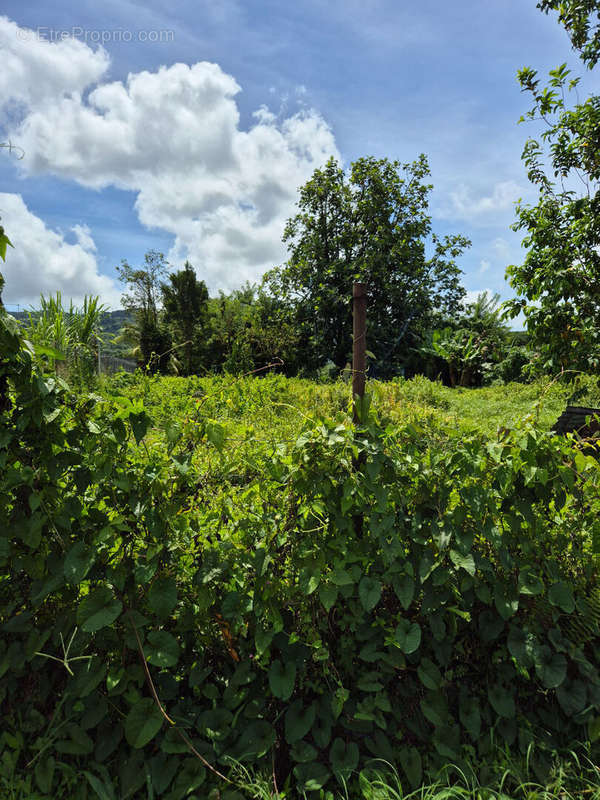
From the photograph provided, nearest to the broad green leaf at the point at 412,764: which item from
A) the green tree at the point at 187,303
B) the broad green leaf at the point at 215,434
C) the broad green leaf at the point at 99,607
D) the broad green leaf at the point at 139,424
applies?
the broad green leaf at the point at 99,607

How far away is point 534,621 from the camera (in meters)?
1.62

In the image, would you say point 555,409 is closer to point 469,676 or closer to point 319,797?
point 469,676

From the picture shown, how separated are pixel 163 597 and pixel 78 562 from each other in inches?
11.3

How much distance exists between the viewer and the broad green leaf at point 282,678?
4.76 feet

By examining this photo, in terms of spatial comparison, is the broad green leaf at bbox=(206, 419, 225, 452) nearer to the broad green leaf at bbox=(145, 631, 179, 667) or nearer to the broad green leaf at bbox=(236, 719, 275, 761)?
the broad green leaf at bbox=(145, 631, 179, 667)

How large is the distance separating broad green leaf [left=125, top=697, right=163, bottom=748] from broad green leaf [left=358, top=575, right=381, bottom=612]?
71 centimetres

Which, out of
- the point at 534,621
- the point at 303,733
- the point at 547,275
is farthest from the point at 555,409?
the point at 303,733

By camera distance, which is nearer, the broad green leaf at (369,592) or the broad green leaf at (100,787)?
the broad green leaf at (100,787)

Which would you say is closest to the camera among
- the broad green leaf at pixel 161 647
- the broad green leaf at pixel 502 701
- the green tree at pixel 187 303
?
the broad green leaf at pixel 161 647

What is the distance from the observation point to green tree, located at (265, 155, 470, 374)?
48.5ft

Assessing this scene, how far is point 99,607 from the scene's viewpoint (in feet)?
4.64

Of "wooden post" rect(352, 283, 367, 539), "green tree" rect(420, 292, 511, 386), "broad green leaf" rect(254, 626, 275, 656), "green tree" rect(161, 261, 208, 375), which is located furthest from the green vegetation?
"green tree" rect(161, 261, 208, 375)

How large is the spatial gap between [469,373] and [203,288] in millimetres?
10279

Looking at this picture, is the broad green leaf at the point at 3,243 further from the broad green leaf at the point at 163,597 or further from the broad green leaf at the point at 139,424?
the broad green leaf at the point at 163,597
